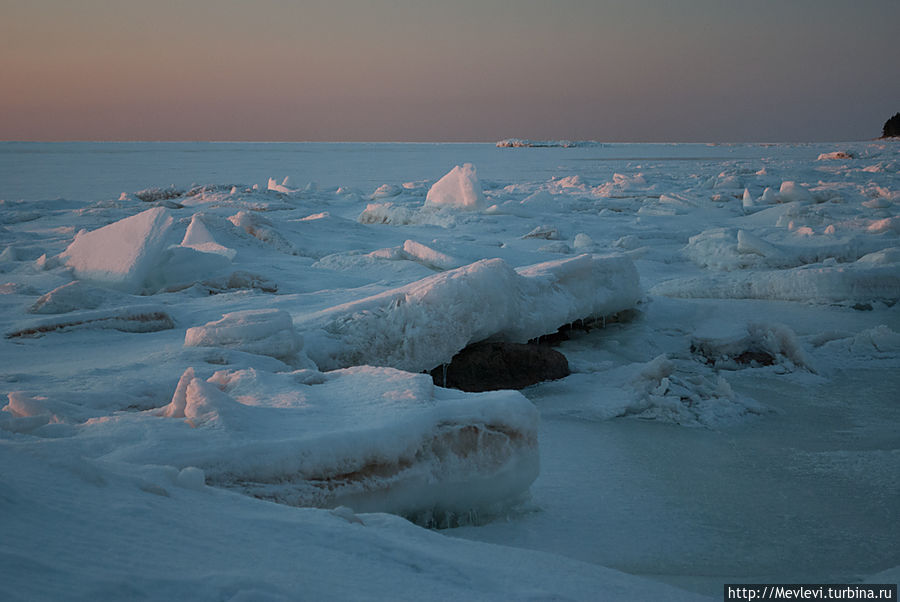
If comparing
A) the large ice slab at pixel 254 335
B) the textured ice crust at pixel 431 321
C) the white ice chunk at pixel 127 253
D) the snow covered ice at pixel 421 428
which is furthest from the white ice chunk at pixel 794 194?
the large ice slab at pixel 254 335

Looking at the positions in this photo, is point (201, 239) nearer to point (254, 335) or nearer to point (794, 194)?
point (254, 335)

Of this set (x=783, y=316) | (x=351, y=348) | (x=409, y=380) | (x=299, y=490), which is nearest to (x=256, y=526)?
(x=299, y=490)

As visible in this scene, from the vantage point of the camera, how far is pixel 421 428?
2.27 metres

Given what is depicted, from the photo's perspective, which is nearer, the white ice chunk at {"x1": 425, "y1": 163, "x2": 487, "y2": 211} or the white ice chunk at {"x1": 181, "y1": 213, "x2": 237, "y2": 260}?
the white ice chunk at {"x1": 181, "y1": 213, "x2": 237, "y2": 260}

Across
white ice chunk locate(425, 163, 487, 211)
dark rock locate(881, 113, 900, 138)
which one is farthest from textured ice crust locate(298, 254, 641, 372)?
dark rock locate(881, 113, 900, 138)

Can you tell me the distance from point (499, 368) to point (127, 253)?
3.01 metres

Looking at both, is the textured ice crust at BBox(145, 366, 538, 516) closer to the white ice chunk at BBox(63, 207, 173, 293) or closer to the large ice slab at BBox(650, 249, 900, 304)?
the white ice chunk at BBox(63, 207, 173, 293)

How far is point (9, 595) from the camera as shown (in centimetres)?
100

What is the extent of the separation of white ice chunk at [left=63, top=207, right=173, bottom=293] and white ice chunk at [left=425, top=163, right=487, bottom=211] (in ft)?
22.7

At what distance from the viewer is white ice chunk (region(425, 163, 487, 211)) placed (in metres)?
12.0

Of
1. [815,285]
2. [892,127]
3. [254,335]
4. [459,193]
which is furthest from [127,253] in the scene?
[892,127]

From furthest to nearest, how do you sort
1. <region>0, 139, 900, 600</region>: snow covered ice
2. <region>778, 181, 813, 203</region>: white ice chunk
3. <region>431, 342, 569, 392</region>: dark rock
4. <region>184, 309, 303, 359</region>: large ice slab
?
<region>778, 181, 813, 203</region>: white ice chunk → <region>431, 342, 569, 392</region>: dark rock → <region>184, 309, 303, 359</region>: large ice slab → <region>0, 139, 900, 600</region>: snow covered ice

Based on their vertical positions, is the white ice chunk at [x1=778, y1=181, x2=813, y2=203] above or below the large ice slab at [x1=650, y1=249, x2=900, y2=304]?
above

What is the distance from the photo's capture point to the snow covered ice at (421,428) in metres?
1.44
